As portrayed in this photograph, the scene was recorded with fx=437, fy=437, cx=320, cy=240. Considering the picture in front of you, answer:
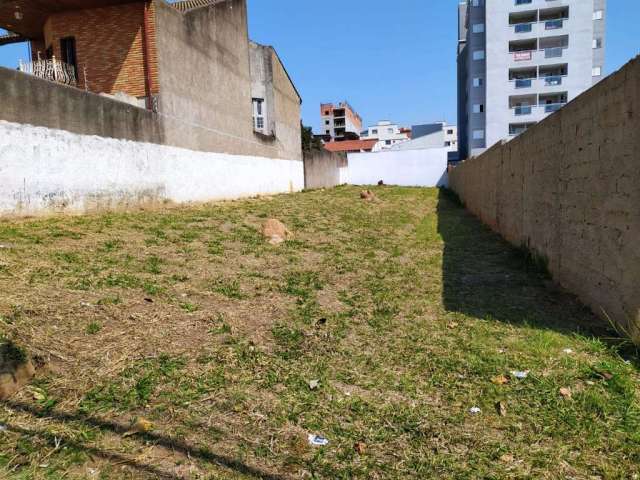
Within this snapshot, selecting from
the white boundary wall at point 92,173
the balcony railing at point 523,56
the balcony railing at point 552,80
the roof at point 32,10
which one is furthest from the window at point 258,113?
the balcony railing at point 552,80

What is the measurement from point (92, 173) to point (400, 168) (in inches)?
965

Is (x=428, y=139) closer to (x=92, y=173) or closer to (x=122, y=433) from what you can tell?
(x=92, y=173)

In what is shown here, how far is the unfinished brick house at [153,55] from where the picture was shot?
11.0 meters

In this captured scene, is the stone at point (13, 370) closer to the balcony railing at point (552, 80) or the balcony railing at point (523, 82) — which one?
the balcony railing at point (523, 82)

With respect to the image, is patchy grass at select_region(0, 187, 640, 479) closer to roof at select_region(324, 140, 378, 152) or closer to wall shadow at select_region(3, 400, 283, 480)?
wall shadow at select_region(3, 400, 283, 480)

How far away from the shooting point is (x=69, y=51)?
11797mm

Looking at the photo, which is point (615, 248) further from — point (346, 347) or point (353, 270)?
point (353, 270)

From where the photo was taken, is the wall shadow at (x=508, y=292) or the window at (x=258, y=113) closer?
the wall shadow at (x=508, y=292)

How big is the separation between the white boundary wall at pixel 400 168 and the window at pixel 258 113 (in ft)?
38.5

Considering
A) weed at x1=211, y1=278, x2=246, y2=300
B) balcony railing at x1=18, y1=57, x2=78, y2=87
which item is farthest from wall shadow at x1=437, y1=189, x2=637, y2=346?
balcony railing at x1=18, y1=57, x2=78, y2=87

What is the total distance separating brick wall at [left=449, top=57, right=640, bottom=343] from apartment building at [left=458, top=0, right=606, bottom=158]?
30049 millimetres

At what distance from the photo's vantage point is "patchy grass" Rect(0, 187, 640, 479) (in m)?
2.22

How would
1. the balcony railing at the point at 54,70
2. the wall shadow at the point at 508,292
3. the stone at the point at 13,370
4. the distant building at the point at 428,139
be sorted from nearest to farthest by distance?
1. the stone at the point at 13,370
2. the wall shadow at the point at 508,292
3. the balcony railing at the point at 54,70
4. the distant building at the point at 428,139

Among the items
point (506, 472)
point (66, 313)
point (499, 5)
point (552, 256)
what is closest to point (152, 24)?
point (66, 313)
